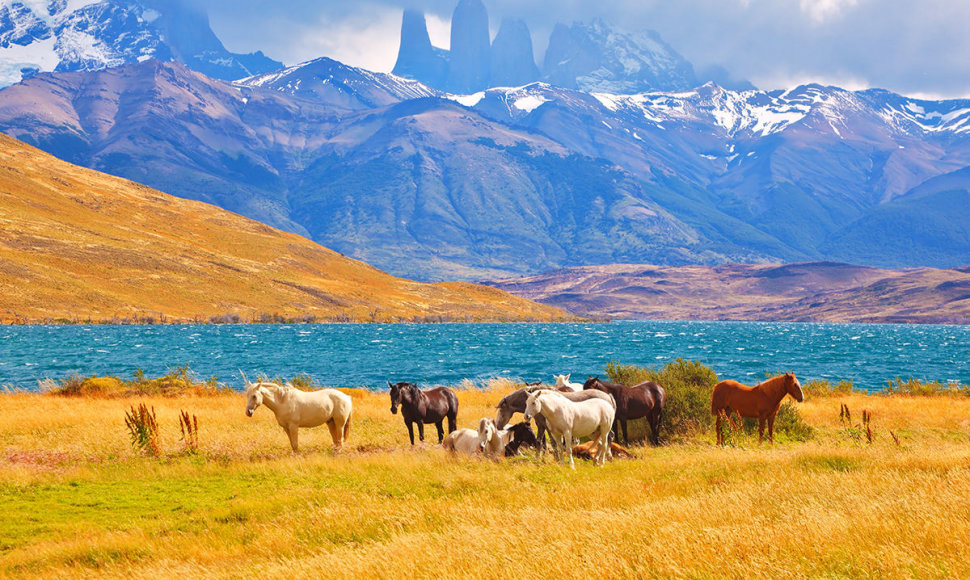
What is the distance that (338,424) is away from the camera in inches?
818

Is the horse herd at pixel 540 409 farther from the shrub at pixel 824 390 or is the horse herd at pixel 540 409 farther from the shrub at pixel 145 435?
the shrub at pixel 824 390

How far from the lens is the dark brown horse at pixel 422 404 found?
2092 centimetres

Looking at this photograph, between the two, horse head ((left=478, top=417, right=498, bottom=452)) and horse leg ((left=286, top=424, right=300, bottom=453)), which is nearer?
horse head ((left=478, top=417, right=498, bottom=452))

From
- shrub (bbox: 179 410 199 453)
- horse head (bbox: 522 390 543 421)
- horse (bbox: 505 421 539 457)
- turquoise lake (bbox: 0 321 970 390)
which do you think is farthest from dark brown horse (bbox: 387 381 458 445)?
turquoise lake (bbox: 0 321 970 390)

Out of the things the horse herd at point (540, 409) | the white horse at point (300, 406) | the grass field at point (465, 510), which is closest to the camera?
the grass field at point (465, 510)

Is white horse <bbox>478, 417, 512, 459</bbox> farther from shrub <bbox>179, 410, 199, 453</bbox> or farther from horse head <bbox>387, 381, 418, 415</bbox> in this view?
shrub <bbox>179, 410, 199, 453</bbox>

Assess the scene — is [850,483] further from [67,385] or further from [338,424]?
[67,385]

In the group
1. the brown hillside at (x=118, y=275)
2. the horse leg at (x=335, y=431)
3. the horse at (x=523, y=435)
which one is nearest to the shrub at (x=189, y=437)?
the horse leg at (x=335, y=431)

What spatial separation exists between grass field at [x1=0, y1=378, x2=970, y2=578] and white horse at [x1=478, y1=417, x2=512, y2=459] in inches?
37.2

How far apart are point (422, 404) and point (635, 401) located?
5.99 metres

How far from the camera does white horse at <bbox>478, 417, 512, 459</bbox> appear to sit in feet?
62.0

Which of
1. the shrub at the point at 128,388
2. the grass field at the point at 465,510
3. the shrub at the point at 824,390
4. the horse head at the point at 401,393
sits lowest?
the grass field at the point at 465,510

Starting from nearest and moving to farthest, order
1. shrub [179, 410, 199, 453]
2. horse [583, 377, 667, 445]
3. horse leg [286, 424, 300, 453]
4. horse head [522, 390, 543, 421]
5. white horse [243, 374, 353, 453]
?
horse head [522, 390, 543, 421] → white horse [243, 374, 353, 453] → horse leg [286, 424, 300, 453] → shrub [179, 410, 199, 453] → horse [583, 377, 667, 445]

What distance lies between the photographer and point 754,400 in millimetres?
21047
